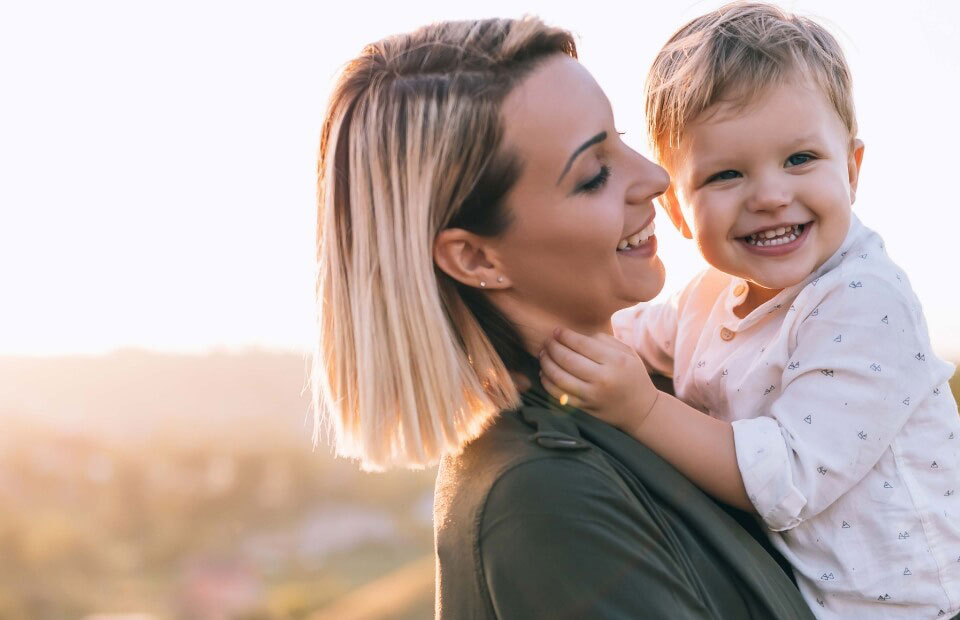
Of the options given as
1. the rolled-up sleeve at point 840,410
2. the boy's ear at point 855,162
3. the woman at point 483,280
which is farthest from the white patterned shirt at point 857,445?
the boy's ear at point 855,162

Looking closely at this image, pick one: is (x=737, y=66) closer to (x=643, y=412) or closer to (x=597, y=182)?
(x=597, y=182)

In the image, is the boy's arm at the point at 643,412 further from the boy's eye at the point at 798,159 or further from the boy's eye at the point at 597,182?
the boy's eye at the point at 798,159

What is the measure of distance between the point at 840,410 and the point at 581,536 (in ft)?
2.22

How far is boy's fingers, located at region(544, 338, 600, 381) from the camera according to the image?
1.92 metres

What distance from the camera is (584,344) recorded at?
1975 mm

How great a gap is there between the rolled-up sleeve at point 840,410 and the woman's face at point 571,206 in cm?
35

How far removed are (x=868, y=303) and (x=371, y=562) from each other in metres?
6.88

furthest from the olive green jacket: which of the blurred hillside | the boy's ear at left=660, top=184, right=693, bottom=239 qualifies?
the blurred hillside

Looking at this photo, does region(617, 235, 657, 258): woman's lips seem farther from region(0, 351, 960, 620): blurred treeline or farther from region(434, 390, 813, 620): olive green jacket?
region(0, 351, 960, 620): blurred treeline

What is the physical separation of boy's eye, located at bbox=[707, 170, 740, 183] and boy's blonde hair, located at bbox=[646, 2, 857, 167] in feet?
0.41

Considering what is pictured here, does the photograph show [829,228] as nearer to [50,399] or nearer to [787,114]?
[787,114]

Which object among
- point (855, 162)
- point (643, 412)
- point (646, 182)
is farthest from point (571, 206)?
point (855, 162)

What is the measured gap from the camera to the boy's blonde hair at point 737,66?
216cm

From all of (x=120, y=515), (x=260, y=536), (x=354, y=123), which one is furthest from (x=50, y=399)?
(x=354, y=123)
